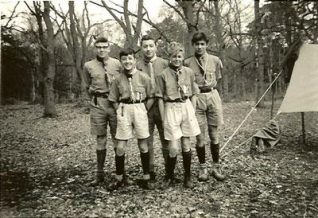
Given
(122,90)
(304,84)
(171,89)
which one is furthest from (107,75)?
(304,84)

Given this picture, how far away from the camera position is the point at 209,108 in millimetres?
4914

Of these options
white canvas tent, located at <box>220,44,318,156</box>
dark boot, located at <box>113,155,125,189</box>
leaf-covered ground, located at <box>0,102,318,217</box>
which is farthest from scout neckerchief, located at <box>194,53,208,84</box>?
white canvas tent, located at <box>220,44,318,156</box>

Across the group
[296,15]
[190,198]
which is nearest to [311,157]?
[296,15]

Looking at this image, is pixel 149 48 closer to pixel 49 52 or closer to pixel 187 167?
pixel 187 167

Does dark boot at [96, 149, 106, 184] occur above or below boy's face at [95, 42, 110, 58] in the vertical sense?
below

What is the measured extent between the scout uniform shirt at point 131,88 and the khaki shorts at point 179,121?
1.06 feet

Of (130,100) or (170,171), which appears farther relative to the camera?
(170,171)

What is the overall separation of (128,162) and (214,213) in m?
2.59

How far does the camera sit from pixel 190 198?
4320 mm

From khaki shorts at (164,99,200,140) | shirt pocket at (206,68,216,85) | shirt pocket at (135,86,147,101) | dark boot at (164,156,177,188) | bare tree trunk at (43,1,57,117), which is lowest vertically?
dark boot at (164,156,177,188)

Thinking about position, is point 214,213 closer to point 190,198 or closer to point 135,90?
point 190,198

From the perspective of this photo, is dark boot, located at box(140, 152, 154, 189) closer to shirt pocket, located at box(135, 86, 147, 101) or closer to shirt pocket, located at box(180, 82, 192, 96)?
shirt pocket, located at box(135, 86, 147, 101)

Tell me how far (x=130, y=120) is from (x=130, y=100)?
240 millimetres

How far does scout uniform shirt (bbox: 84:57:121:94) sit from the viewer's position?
471 cm
